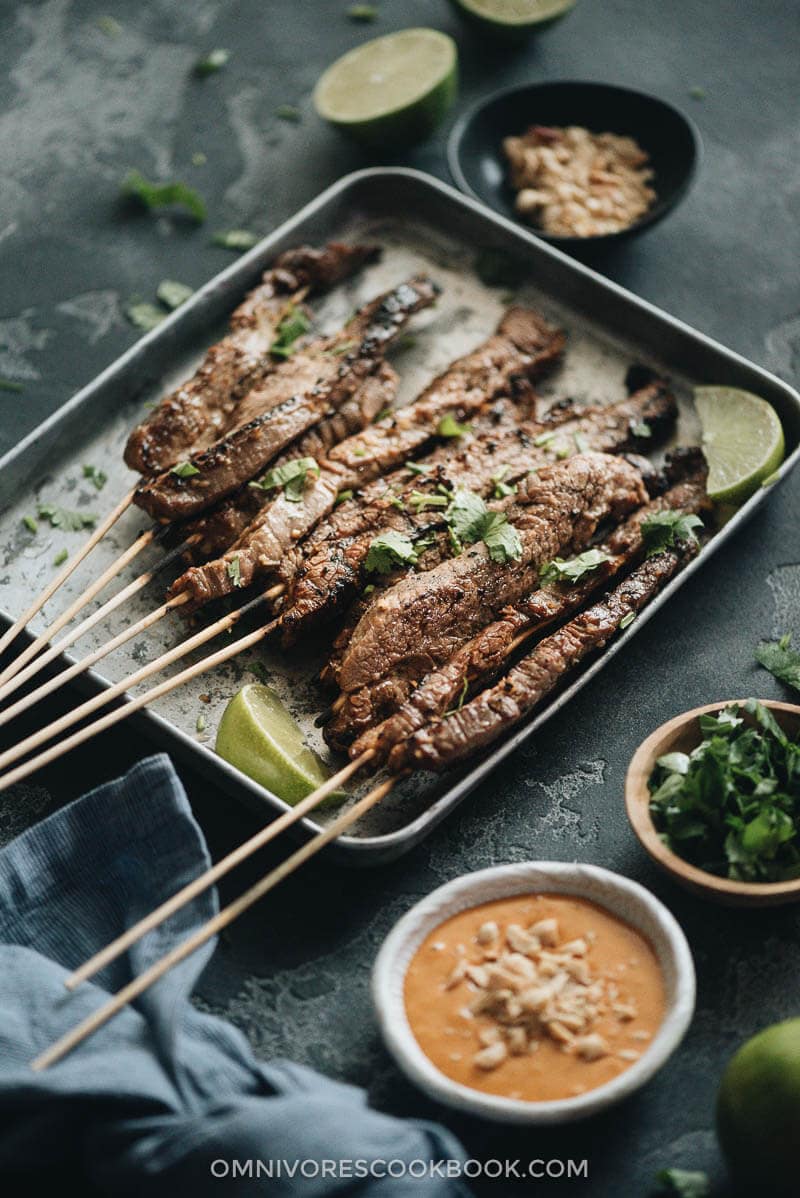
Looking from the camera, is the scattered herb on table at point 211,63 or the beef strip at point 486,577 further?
the scattered herb on table at point 211,63

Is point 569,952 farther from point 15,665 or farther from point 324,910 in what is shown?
point 15,665

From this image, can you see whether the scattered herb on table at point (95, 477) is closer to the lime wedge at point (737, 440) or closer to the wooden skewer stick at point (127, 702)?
the wooden skewer stick at point (127, 702)

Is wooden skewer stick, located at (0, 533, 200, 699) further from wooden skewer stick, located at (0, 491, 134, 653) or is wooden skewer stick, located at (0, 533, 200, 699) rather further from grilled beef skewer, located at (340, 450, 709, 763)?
grilled beef skewer, located at (340, 450, 709, 763)

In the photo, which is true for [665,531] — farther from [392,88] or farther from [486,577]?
[392,88]

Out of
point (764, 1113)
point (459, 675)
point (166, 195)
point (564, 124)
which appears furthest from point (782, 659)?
point (166, 195)

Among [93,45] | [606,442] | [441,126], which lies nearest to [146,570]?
[606,442]

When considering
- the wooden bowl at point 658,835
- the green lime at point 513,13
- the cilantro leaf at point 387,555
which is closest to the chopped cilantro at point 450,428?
the cilantro leaf at point 387,555
